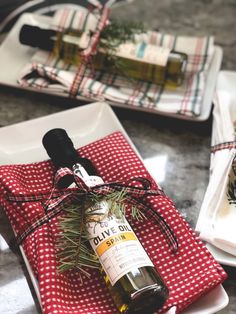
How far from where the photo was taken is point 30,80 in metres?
0.87

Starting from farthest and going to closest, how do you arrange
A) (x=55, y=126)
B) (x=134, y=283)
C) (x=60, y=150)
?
(x=55, y=126)
(x=60, y=150)
(x=134, y=283)

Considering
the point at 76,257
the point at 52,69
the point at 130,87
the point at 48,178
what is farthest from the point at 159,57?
the point at 76,257

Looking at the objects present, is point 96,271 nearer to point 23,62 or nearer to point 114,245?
point 114,245

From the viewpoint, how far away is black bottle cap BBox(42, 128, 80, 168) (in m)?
0.66

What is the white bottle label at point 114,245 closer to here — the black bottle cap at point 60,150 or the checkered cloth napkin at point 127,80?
the black bottle cap at point 60,150

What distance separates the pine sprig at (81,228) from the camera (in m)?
0.59

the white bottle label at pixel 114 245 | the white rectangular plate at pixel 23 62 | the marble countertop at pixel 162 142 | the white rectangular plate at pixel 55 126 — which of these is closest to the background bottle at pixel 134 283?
the white bottle label at pixel 114 245

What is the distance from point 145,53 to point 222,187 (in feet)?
0.95

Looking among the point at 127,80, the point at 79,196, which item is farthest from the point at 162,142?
the point at 79,196

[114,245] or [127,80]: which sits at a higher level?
[127,80]

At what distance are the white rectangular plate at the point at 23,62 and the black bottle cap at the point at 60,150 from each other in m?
A: 0.19

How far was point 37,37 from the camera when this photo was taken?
914mm

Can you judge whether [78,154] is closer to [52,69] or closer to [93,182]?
[93,182]

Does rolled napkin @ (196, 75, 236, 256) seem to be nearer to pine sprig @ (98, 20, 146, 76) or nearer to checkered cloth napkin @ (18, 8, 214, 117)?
checkered cloth napkin @ (18, 8, 214, 117)
